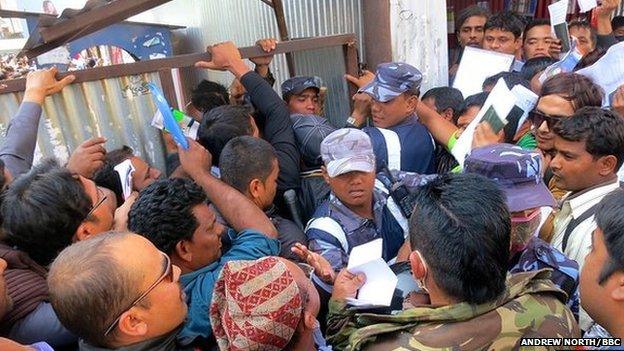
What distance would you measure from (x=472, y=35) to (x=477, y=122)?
2.39 m

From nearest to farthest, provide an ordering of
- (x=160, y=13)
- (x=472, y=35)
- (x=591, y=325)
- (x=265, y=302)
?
1. (x=265, y=302)
2. (x=591, y=325)
3. (x=472, y=35)
4. (x=160, y=13)

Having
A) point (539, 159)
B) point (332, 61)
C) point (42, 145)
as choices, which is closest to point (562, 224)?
point (539, 159)

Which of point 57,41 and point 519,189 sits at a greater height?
point 57,41

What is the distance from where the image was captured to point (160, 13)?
24.4 feet

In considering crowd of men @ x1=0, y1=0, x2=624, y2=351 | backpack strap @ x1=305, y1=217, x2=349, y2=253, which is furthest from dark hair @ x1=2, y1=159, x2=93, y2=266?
backpack strap @ x1=305, y1=217, x2=349, y2=253

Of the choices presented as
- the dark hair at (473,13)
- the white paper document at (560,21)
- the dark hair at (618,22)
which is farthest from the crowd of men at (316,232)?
the dark hair at (618,22)

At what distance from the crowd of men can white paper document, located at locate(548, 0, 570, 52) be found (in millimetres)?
1146

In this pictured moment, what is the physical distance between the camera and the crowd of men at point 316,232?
1122mm

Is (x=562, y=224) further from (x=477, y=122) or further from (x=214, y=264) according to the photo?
(x=214, y=264)

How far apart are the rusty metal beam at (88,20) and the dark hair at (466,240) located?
1842 mm

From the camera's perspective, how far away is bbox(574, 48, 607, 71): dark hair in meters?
3.76

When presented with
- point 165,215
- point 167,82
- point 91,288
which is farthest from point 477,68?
Answer: point 91,288

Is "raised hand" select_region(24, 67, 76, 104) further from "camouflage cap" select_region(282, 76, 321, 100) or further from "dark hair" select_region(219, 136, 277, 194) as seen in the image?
"camouflage cap" select_region(282, 76, 321, 100)

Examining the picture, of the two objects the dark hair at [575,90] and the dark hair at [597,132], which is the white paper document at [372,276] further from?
the dark hair at [575,90]
